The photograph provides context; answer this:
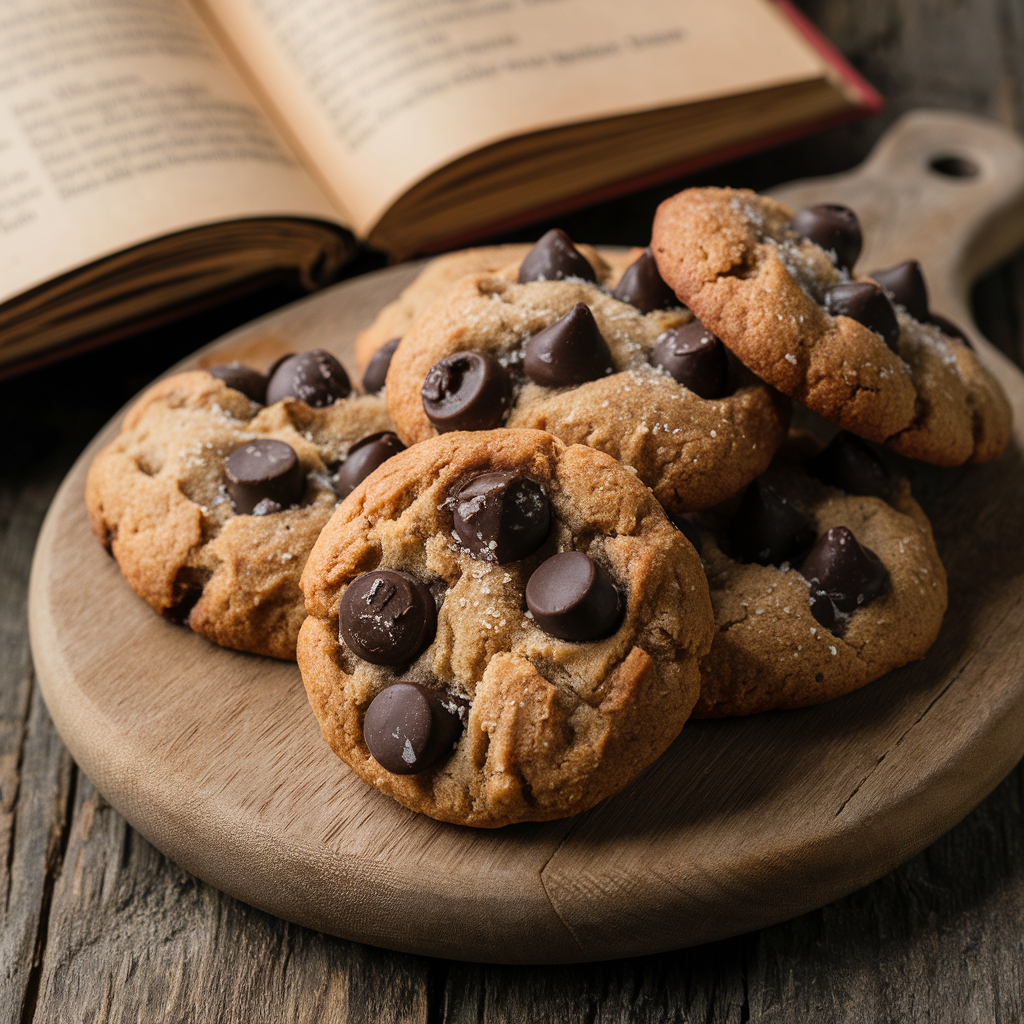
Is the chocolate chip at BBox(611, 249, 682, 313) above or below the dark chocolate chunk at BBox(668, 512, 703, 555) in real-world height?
above

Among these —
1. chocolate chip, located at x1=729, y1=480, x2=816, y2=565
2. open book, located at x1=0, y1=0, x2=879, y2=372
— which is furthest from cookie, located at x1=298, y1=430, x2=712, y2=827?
open book, located at x1=0, y1=0, x2=879, y2=372

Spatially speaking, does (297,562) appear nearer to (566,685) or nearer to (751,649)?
(566,685)

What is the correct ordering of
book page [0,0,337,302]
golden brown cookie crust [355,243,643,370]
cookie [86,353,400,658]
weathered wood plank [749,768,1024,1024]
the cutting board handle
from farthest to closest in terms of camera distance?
the cutting board handle, book page [0,0,337,302], golden brown cookie crust [355,243,643,370], cookie [86,353,400,658], weathered wood plank [749,768,1024,1024]

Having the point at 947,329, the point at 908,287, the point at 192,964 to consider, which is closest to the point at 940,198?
the point at 947,329

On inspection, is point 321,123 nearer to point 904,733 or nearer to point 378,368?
point 378,368

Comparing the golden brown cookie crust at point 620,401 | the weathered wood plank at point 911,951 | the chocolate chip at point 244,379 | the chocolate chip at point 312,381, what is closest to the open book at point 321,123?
the chocolate chip at point 244,379

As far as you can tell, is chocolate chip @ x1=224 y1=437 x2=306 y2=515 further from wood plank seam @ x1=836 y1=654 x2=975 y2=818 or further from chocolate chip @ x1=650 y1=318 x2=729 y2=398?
wood plank seam @ x1=836 y1=654 x2=975 y2=818
